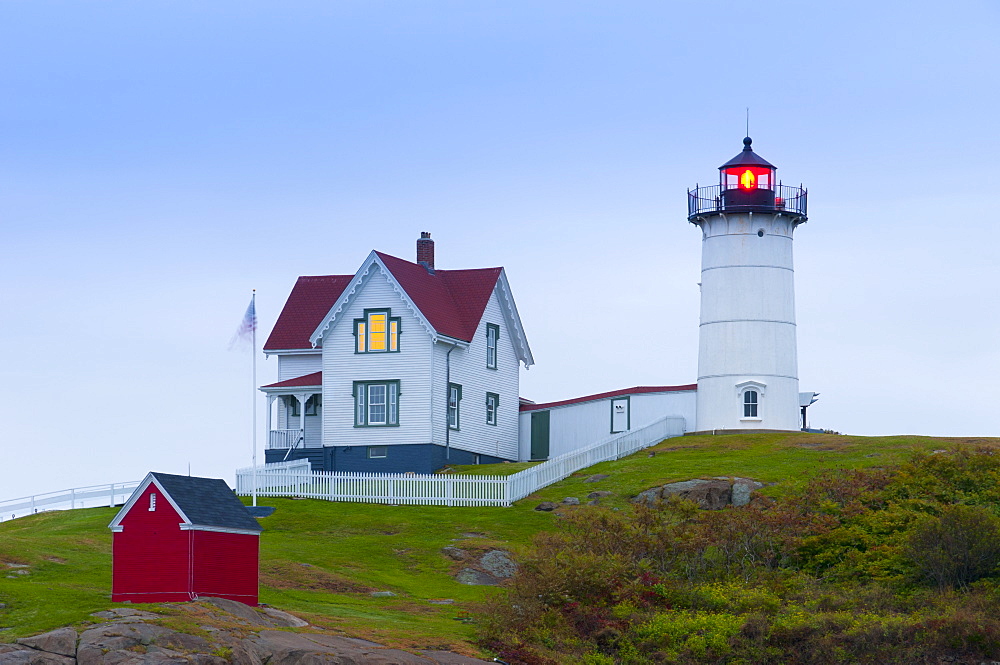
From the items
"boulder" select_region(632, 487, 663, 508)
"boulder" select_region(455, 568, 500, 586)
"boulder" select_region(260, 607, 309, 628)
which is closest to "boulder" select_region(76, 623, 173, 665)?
"boulder" select_region(260, 607, 309, 628)

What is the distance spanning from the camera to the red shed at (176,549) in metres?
33.7

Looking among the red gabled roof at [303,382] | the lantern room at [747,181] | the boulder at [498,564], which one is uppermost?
the lantern room at [747,181]

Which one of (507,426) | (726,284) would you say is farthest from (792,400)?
(507,426)

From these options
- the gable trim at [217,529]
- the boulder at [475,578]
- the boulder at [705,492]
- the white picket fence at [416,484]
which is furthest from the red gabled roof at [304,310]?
the gable trim at [217,529]

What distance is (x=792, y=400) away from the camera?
60.3m

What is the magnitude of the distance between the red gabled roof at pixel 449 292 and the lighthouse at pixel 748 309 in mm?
8532

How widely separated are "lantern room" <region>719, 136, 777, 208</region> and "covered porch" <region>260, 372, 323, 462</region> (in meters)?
17.1

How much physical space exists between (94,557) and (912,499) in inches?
836

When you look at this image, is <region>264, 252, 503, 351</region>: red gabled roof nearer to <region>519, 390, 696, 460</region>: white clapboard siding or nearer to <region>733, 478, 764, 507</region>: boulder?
<region>519, 390, 696, 460</region>: white clapboard siding

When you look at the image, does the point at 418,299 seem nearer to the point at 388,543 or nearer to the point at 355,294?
the point at 355,294

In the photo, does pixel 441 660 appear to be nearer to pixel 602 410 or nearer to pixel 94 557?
pixel 94 557

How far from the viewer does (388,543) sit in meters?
44.8

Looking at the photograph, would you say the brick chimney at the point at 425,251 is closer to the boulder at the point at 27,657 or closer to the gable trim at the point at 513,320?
the gable trim at the point at 513,320

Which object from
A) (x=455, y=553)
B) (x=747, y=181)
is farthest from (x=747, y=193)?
(x=455, y=553)
